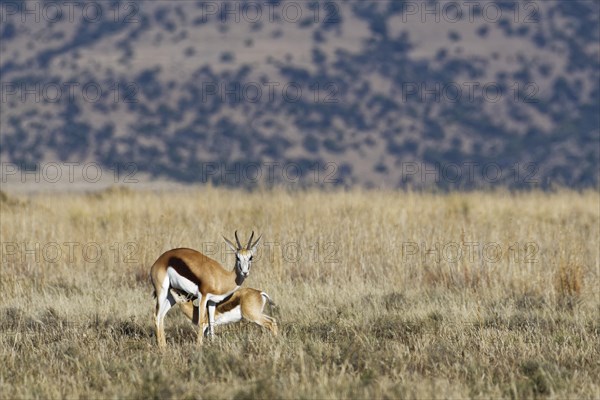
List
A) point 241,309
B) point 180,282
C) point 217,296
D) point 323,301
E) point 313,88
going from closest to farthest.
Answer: point 180,282 < point 217,296 < point 241,309 < point 323,301 < point 313,88

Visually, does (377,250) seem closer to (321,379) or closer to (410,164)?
(321,379)

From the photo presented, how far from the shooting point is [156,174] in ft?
184

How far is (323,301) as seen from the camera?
12812 mm

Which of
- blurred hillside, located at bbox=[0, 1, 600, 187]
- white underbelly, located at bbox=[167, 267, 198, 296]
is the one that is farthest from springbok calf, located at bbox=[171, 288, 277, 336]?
blurred hillside, located at bbox=[0, 1, 600, 187]

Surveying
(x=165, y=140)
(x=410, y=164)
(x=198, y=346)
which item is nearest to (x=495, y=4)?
(x=410, y=164)

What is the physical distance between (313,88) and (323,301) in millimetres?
57500

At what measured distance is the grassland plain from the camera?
8445 millimetres

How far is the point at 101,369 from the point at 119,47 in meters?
69.8

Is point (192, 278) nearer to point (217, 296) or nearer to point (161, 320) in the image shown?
point (217, 296)

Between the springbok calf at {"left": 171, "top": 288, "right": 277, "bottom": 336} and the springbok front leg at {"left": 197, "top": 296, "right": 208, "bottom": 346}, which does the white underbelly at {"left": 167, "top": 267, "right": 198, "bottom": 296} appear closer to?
the springbok front leg at {"left": 197, "top": 296, "right": 208, "bottom": 346}

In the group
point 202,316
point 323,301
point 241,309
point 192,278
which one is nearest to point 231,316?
point 241,309

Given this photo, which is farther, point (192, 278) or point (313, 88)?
point (313, 88)

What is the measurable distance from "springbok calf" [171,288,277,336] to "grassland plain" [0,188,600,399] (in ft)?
0.71

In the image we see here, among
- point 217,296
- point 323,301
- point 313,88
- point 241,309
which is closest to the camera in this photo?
point 217,296
